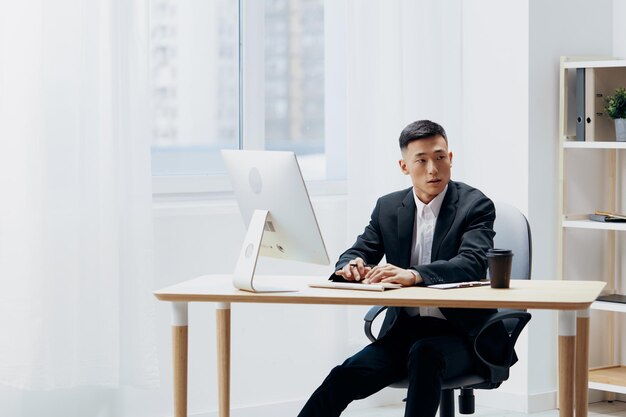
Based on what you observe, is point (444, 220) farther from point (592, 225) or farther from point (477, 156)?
point (477, 156)

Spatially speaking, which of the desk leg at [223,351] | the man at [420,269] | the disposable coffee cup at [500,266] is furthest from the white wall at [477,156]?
the disposable coffee cup at [500,266]

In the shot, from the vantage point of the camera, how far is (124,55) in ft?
12.4

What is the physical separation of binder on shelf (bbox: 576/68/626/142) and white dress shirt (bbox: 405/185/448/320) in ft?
4.27

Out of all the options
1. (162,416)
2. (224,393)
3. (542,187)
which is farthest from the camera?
(542,187)

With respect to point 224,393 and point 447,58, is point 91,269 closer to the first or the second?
point 224,393

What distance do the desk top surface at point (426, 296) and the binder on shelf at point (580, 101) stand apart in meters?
1.39

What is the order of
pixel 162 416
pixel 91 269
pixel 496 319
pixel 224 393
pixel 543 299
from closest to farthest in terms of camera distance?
pixel 543 299 → pixel 496 319 → pixel 224 393 → pixel 91 269 → pixel 162 416

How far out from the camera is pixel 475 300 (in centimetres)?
271

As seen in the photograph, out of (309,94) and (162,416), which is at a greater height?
(309,94)

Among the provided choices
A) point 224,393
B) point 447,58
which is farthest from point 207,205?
point 447,58

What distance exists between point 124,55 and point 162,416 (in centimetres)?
133

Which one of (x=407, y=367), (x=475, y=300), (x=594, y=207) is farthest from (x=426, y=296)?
(x=594, y=207)

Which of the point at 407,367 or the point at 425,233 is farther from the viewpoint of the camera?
the point at 425,233

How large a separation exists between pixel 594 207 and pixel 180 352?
7.16 ft
